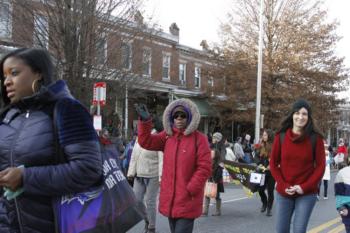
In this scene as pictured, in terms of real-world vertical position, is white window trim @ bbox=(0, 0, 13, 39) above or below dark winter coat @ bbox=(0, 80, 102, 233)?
above

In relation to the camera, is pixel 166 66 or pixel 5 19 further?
pixel 166 66

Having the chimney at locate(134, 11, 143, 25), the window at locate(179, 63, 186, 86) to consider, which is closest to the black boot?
the chimney at locate(134, 11, 143, 25)

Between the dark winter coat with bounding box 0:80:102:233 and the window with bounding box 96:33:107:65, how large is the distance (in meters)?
13.1

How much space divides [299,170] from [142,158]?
3457 mm

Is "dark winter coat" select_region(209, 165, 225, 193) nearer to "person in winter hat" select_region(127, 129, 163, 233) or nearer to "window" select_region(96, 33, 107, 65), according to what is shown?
"person in winter hat" select_region(127, 129, 163, 233)

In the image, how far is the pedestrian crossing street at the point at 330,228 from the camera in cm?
841

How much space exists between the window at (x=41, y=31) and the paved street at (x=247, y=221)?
23.5ft

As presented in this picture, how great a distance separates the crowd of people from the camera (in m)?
2.42

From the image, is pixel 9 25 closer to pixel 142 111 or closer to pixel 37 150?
pixel 142 111

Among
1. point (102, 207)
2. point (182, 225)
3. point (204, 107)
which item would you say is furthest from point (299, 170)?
point (204, 107)

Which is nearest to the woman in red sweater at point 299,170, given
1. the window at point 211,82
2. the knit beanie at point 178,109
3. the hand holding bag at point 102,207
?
the knit beanie at point 178,109

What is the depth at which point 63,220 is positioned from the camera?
7.80 ft

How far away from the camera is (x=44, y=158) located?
244 centimetres

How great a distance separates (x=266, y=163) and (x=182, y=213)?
6.32 m
